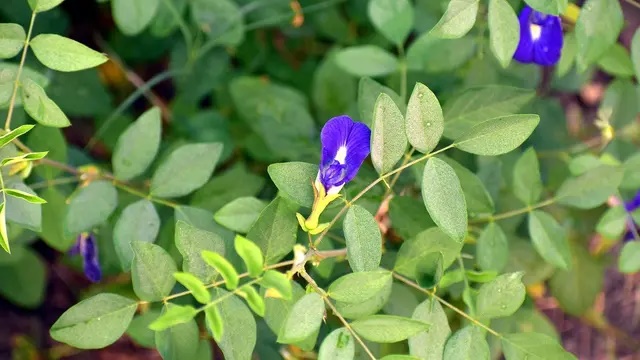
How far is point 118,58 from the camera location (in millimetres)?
2000

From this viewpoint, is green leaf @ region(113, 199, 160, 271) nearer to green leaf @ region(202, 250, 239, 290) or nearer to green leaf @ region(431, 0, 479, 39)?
green leaf @ region(202, 250, 239, 290)

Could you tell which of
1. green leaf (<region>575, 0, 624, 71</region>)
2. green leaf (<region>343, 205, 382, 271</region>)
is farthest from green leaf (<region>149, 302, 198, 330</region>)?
green leaf (<region>575, 0, 624, 71</region>)

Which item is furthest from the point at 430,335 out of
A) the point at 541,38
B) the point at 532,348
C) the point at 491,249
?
the point at 541,38

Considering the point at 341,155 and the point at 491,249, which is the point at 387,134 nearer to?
the point at 341,155

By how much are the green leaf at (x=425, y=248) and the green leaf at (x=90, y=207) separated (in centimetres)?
54

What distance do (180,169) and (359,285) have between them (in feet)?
1.55

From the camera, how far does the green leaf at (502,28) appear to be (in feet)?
3.63

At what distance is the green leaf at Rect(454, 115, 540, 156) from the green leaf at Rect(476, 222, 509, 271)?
0.32 m

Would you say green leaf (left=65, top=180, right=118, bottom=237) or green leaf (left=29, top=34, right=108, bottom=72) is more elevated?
green leaf (left=29, top=34, right=108, bottom=72)

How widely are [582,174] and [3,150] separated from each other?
104 centimetres

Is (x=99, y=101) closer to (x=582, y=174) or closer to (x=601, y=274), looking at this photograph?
(x=582, y=174)

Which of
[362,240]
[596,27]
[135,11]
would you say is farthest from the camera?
[135,11]

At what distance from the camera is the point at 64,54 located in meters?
1.09

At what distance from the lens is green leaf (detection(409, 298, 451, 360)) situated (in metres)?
1.06
